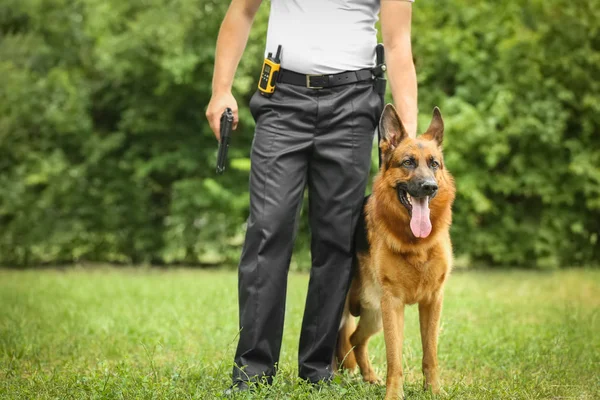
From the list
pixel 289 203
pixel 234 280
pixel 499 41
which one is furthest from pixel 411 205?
pixel 499 41

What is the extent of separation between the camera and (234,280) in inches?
428

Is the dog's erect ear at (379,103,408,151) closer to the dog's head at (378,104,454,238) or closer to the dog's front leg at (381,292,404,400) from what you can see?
the dog's head at (378,104,454,238)

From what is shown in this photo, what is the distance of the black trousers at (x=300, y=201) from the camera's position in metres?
3.96

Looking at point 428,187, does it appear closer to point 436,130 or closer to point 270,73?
point 436,130

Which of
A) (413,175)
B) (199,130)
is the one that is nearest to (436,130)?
(413,175)

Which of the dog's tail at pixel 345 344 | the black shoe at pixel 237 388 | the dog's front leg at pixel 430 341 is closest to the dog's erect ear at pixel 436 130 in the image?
the dog's front leg at pixel 430 341

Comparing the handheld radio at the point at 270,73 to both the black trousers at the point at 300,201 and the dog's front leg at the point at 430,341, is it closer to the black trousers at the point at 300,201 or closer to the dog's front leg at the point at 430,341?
the black trousers at the point at 300,201

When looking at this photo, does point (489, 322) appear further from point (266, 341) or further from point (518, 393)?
point (266, 341)

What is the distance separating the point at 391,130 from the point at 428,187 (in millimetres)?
419

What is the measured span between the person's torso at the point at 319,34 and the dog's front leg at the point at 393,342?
1.28 metres

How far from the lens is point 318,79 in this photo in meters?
4.00

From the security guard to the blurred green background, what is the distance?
7.40 metres

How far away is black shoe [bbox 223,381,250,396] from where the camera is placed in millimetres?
3814

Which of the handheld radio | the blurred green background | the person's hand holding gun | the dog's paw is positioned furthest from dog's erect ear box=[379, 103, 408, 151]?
the blurred green background
